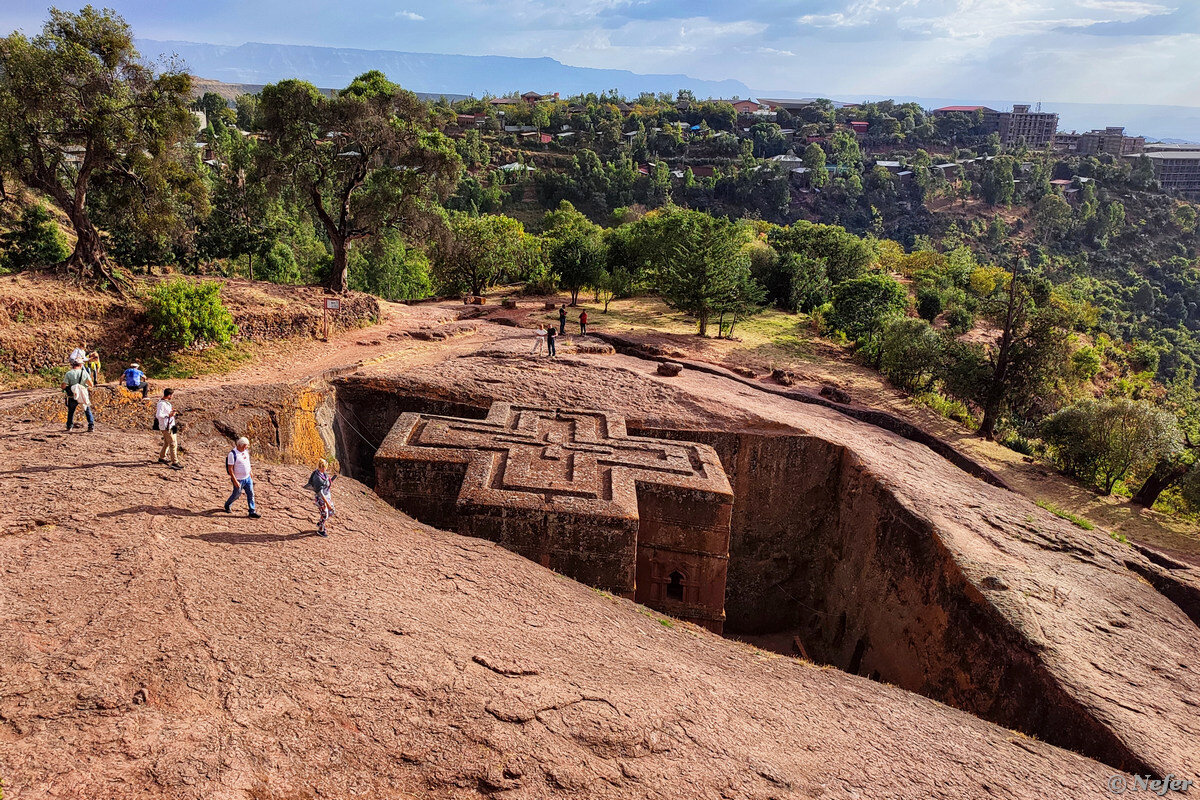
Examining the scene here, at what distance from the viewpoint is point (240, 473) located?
30.5 feet

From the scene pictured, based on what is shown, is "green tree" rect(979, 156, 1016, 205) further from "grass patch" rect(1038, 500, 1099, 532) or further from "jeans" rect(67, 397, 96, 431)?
"jeans" rect(67, 397, 96, 431)

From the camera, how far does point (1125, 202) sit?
9225cm

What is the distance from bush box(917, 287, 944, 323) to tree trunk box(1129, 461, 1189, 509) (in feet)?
59.5

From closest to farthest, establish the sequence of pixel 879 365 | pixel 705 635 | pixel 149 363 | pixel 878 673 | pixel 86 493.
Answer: pixel 86 493
pixel 705 635
pixel 878 673
pixel 149 363
pixel 879 365

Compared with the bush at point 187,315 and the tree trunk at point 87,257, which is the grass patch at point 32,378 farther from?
the tree trunk at point 87,257

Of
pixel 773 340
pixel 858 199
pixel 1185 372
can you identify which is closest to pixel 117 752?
pixel 773 340

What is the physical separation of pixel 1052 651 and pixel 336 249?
2422 centimetres

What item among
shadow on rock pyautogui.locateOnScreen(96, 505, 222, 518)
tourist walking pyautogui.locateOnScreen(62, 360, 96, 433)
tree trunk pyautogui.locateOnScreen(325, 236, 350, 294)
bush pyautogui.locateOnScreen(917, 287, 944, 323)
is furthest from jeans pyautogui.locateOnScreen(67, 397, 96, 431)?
bush pyautogui.locateOnScreen(917, 287, 944, 323)

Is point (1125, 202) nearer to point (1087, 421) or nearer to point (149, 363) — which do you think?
point (1087, 421)

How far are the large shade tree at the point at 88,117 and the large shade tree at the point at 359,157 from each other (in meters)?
4.40

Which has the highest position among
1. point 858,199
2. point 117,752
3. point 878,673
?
point 858,199

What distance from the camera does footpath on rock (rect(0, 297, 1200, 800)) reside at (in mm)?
5930

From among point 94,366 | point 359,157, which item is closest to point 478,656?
point 94,366

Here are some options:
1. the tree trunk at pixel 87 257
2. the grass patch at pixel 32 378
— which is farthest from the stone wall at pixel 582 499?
the tree trunk at pixel 87 257
